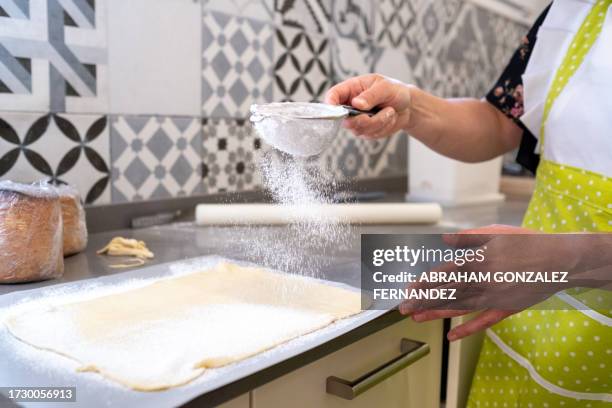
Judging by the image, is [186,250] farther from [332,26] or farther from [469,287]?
[332,26]

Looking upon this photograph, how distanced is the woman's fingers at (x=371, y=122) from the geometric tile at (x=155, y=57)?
448mm

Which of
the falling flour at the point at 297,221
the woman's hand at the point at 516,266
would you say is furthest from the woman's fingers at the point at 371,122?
the woman's hand at the point at 516,266

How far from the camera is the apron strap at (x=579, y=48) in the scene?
823 millimetres

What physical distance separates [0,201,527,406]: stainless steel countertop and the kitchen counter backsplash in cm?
13

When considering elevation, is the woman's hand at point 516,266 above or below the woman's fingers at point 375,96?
below

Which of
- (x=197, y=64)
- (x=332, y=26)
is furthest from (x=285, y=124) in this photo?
(x=332, y=26)

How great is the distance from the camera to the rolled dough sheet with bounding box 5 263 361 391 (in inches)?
19.1

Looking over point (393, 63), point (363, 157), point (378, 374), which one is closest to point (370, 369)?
point (378, 374)

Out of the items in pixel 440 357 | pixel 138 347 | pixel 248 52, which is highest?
pixel 248 52

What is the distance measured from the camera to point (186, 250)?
930 millimetres

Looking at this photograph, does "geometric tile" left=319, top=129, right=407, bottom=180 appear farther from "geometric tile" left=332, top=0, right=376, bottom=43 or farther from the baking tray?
the baking tray

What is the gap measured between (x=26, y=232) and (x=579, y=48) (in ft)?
2.70

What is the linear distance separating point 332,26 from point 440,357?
36.7 inches

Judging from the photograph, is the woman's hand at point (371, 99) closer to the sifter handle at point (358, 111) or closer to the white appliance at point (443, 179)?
the sifter handle at point (358, 111)
